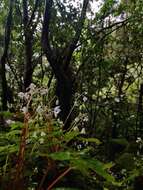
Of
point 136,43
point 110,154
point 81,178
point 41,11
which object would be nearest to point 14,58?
point 41,11

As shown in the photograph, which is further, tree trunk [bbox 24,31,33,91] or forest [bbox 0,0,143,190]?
tree trunk [bbox 24,31,33,91]

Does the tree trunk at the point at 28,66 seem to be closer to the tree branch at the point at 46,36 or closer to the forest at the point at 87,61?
the forest at the point at 87,61

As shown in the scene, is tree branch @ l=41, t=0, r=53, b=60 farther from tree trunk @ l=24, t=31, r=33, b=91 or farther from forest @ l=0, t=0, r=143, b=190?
tree trunk @ l=24, t=31, r=33, b=91

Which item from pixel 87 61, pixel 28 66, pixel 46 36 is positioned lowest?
pixel 28 66

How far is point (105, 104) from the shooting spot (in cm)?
1733

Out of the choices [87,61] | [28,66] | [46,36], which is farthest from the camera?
[87,61]

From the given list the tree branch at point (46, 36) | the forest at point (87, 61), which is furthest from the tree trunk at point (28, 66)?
the tree branch at point (46, 36)

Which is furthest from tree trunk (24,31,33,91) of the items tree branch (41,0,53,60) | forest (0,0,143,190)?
tree branch (41,0,53,60)

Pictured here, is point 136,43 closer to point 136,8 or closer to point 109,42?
point 109,42

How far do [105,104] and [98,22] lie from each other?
117 inches

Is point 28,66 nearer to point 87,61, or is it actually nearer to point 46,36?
point 46,36

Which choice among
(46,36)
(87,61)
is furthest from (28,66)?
(87,61)

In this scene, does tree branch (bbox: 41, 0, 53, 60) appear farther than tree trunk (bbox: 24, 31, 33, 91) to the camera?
No

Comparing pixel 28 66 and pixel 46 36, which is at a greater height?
pixel 46 36
